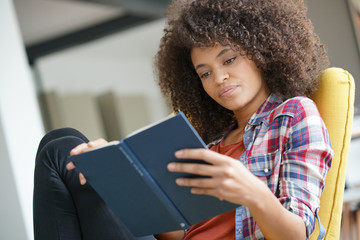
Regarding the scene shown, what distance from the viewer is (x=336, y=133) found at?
116 cm

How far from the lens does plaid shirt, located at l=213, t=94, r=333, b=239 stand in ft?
3.17

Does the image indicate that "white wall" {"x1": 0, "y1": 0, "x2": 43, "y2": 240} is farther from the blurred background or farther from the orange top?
the blurred background

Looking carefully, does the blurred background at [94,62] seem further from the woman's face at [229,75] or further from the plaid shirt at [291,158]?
the plaid shirt at [291,158]

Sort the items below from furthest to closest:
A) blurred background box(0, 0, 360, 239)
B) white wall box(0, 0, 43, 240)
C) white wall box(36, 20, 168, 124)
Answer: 1. white wall box(36, 20, 168, 124)
2. blurred background box(0, 0, 360, 239)
3. white wall box(0, 0, 43, 240)

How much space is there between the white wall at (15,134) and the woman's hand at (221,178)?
5.29 feet

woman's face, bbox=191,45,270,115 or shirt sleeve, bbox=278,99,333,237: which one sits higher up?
woman's face, bbox=191,45,270,115

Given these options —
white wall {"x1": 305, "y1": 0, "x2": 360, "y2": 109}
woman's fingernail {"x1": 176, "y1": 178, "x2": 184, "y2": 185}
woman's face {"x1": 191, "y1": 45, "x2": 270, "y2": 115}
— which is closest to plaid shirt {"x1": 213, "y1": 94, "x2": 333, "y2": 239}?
woman's face {"x1": 191, "y1": 45, "x2": 270, "y2": 115}

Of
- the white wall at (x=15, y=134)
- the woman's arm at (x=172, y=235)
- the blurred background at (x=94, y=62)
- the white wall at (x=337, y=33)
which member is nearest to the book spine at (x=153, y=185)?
the woman's arm at (x=172, y=235)

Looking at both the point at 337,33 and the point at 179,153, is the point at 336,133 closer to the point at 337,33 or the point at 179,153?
the point at 179,153

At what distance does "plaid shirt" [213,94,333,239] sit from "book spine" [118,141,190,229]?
0.58ft

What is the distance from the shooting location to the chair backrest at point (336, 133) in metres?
1.13

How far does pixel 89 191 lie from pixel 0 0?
1.73 m

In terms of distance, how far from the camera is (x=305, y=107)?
106 centimetres

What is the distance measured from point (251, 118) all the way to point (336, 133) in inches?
9.0
